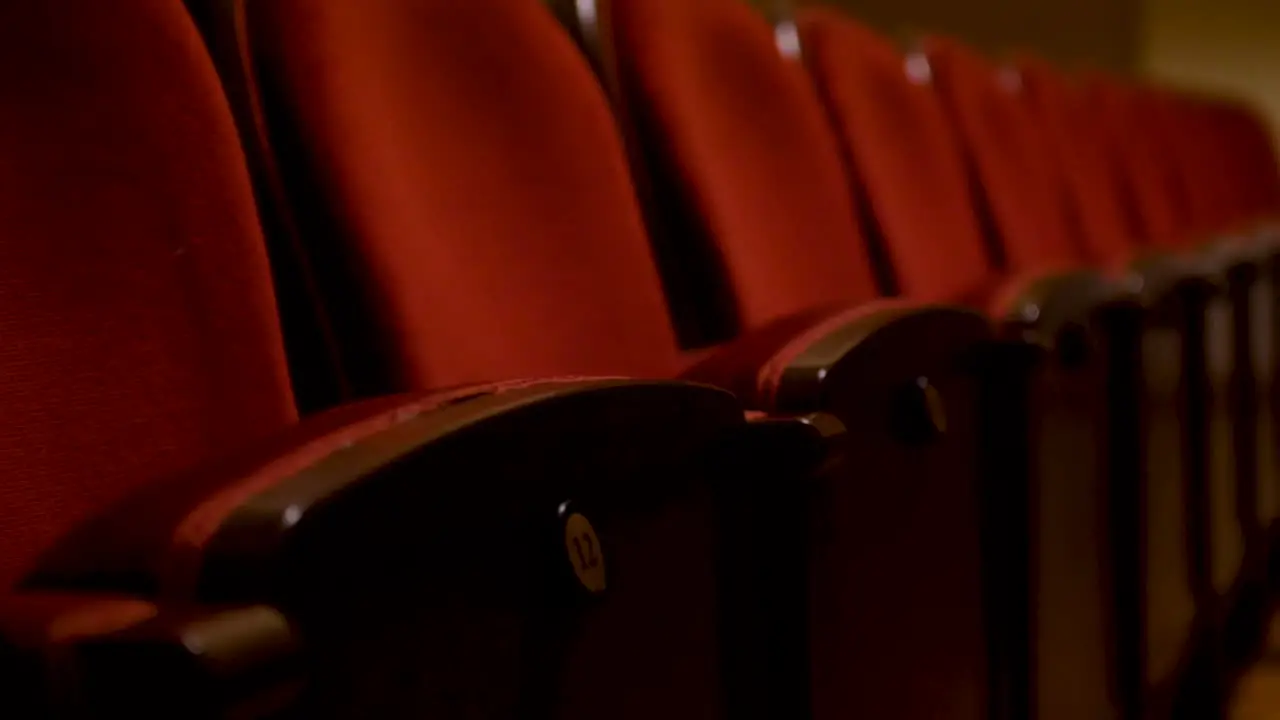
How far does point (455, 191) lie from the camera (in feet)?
0.97

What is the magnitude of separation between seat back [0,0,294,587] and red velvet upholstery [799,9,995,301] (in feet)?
1.10

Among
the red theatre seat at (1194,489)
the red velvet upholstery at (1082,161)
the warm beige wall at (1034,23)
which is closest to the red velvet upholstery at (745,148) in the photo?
the red theatre seat at (1194,489)

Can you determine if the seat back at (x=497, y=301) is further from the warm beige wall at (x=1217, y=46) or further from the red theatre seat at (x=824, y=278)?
the warm beige wall at (x=1217, y=46)

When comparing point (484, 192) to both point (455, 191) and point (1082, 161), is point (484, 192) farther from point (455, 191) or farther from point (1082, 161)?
point (1082, 161)

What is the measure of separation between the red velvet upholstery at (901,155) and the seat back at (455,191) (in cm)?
20

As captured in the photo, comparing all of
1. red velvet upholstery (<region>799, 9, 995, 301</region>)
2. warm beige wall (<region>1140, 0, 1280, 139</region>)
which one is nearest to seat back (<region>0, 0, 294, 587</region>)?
red velvet upholstery (<region>799, 9, 995, 301</region>)

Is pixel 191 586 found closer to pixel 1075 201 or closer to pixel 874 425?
pixel 874 425

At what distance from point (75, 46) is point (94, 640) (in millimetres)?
131

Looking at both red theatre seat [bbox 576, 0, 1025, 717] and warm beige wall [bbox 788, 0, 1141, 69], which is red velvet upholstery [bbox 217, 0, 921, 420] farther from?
warm beige wall [bbox 788, 0, 1141, 69]

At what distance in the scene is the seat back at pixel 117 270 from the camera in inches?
7.6

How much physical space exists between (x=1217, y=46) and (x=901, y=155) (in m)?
1.70

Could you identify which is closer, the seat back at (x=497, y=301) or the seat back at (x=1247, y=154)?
the seat back at (x=497, y=301)

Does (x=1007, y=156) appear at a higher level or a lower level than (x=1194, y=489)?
higher

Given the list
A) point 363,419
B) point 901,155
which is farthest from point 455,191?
point 901,155
